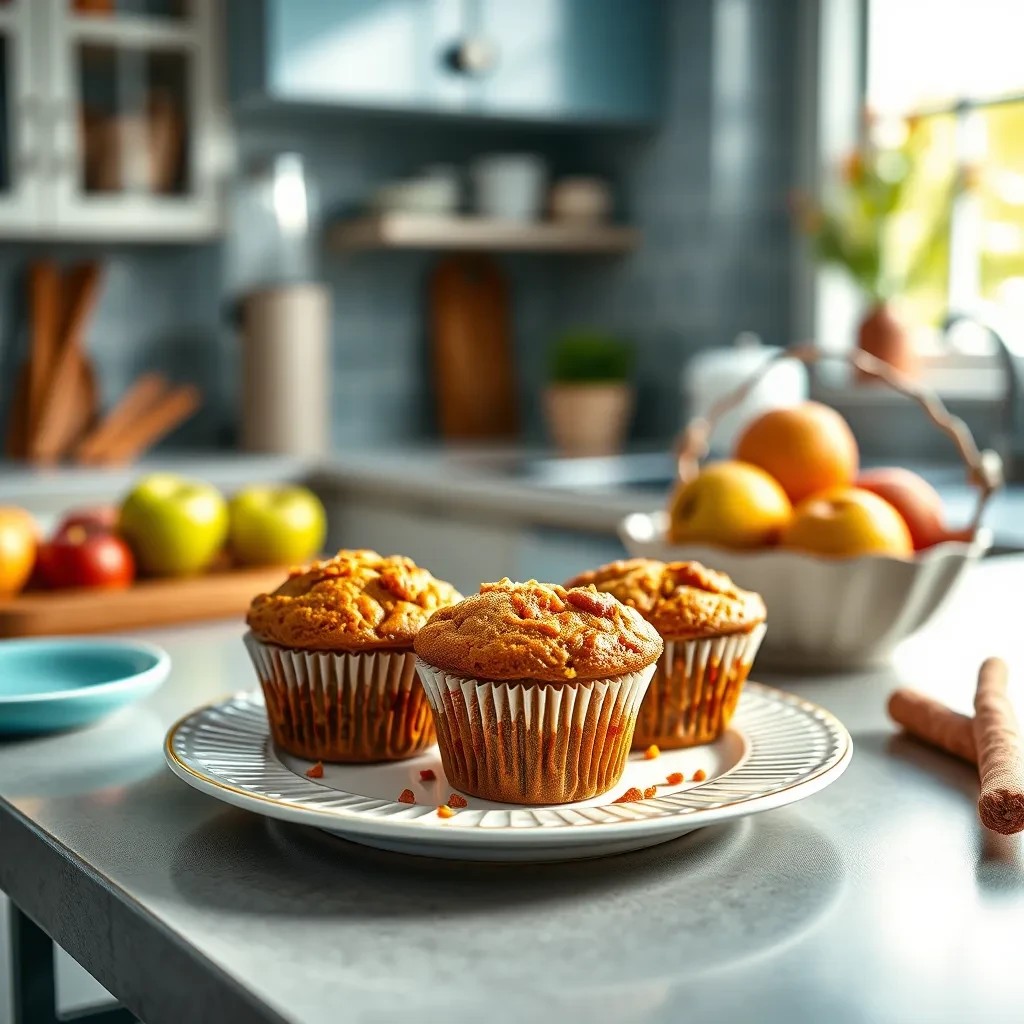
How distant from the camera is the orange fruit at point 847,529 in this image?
1.10 m

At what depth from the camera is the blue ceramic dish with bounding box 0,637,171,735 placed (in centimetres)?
93

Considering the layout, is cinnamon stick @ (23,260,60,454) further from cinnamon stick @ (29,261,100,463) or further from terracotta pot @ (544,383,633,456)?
terracotta pot @ (544,383,633,456)

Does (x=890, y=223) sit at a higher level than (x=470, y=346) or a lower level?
higher

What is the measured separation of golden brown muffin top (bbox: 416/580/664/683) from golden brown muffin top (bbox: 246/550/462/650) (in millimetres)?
47

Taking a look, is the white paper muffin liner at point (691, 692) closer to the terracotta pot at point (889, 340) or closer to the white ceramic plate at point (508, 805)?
the white ceramic plate at point (508, 805)

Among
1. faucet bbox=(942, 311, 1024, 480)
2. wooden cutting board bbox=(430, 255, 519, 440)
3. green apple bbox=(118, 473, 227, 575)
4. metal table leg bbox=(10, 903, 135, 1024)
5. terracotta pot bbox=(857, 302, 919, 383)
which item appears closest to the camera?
metal table leg bbox=(10, 903, 135, 1024)

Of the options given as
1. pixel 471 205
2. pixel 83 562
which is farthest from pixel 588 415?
pixel 83 562

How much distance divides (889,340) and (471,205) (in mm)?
1277

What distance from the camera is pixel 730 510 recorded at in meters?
1.15

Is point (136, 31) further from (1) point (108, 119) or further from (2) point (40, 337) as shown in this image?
(2) point (40, 337)

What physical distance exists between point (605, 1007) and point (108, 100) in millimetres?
2995

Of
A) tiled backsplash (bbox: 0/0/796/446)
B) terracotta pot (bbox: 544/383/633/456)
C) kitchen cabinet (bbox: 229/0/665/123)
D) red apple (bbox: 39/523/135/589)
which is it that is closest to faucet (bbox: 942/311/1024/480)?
tiled backsplash (bbox: 0/0/796/446)

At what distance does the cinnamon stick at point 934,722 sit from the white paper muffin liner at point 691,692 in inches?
5.9

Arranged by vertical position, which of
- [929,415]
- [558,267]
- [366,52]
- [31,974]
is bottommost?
[31,974]
